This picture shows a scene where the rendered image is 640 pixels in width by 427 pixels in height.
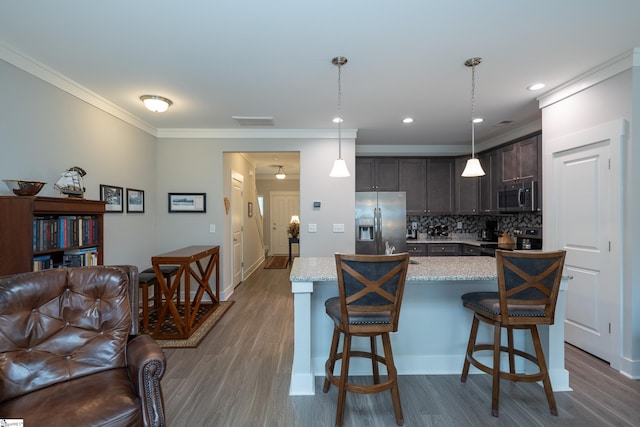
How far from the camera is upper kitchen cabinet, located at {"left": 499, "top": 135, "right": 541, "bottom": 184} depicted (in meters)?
3.77

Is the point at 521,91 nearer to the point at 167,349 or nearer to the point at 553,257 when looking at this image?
the point at 553,257

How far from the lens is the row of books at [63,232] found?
7.27 feet

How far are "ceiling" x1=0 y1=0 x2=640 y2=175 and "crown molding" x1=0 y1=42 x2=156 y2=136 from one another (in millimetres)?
62

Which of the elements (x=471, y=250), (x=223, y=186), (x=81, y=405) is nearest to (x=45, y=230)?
(x=81, y=405)

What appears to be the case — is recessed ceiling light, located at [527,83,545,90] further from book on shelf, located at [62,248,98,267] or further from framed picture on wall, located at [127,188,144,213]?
framed picture on wall, located at [127,188,144,213]

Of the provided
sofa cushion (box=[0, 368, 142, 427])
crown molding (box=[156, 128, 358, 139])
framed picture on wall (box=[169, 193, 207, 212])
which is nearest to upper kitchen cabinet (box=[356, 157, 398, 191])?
crown molding (box=[156, 128, 358, 139])

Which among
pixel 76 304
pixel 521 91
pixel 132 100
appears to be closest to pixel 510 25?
pixel 521 91

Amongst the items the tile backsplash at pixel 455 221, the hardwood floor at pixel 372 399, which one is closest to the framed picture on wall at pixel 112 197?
the hardwood floor at pixel 372 399

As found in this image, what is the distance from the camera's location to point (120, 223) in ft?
11.8

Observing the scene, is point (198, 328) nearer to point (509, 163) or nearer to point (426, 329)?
point (426, 329)

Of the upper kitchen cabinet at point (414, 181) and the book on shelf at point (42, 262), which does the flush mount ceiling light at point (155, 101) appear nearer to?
the book on shelf at point (42, 262)

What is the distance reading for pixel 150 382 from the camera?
1426 mm

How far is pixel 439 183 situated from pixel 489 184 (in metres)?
0.80

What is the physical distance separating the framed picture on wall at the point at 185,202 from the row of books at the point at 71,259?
5.58 feet
